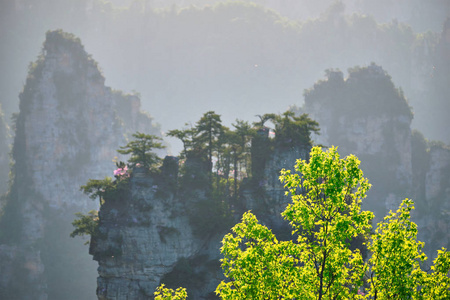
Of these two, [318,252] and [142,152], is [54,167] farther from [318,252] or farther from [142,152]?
[318,252]

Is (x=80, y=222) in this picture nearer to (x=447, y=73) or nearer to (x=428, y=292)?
(x=428, y=292)

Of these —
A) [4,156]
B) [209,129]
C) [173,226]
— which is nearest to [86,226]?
[173,226]

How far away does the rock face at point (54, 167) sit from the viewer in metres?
73.8

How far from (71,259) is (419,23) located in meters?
177

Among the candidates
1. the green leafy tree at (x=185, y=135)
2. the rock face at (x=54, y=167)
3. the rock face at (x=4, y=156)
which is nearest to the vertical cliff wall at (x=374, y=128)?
the rock face at (x=54, y=167)

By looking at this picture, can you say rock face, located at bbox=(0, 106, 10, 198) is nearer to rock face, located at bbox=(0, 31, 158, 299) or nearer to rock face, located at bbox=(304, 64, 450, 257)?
rock face, located at bbox=(0, 31, 158, 299)

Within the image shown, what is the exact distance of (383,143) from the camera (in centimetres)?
8300

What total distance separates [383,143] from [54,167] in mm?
60598

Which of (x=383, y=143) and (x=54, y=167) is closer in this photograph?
(x=54, y=167)

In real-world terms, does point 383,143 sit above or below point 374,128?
below

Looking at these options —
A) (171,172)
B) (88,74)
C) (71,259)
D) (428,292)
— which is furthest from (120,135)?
(428,292)

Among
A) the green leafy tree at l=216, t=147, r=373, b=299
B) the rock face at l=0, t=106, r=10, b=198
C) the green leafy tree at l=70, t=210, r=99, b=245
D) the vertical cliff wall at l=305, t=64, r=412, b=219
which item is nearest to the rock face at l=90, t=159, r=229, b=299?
the green leafy tree at l=70, t=210, r=99, b=245

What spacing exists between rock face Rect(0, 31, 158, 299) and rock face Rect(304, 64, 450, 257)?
4509cm

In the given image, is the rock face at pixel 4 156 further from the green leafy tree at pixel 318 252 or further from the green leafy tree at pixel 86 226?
the green leafy tree at pixel 318 252
